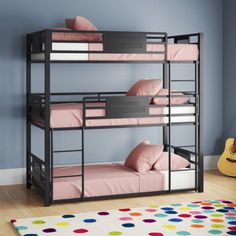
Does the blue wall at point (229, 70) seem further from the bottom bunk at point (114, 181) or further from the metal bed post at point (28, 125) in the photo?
the metal bed post at point (28, 125)

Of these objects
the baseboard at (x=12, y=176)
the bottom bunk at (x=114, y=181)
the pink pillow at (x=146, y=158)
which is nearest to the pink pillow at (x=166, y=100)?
the pink pillow at (x=146, y=158)

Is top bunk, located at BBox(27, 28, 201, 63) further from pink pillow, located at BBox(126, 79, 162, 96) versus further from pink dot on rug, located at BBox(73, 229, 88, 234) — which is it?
pink dot on rug, located at BBox(73, 229, 88, 234)

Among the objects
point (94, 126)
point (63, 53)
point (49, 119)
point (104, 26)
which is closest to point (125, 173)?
point (94, 126)

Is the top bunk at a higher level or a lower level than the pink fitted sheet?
higher

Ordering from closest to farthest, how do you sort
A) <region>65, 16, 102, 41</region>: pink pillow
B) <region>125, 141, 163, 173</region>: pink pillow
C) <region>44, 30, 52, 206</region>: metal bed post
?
<region>44, 30, 52, 206</region>: metal bed post
<region>65, 16, 102, 41</region>: pink pillow
<region>125, 141, 163, 173</region>: pink pillow

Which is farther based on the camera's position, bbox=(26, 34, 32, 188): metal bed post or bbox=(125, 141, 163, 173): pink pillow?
bbox=(26, 34, 32, 188): metal bed post

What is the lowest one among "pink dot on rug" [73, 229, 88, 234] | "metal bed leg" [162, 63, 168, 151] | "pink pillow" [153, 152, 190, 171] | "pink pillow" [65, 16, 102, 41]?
"pink dot on rug" [73, 229, 88, 234]

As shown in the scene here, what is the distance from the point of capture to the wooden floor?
4594 millimetres

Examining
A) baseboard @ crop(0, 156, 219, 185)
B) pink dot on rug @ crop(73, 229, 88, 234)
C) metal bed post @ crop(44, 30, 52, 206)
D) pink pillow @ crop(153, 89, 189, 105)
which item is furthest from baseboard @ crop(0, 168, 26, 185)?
pink dot on rug @ crop(73, 229, 88, 234)

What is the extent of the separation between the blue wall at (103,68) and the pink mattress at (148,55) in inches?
31.6

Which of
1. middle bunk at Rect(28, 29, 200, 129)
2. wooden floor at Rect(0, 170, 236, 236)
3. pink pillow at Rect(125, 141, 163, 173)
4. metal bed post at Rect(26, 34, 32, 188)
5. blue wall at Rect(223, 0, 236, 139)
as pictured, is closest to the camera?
wooden floor at Rect(0, 170, 236, 236)

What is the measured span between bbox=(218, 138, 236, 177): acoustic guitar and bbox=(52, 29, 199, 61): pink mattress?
50.9 inches

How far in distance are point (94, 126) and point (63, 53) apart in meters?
0.70

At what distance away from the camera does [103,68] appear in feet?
19.4
